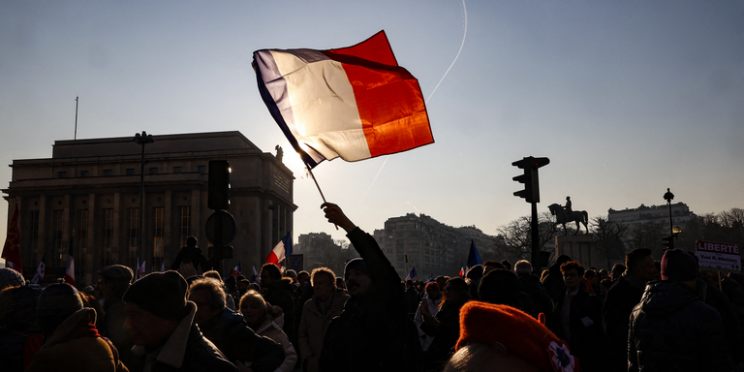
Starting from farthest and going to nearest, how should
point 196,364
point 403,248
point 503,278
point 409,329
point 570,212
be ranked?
point 403,248 → point 570,212 → point 503,278 → point 409,329 → point 196,364

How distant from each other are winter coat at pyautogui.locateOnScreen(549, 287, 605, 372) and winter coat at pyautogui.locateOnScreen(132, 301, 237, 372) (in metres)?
4.33

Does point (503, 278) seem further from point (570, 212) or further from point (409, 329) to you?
point (570, 212)

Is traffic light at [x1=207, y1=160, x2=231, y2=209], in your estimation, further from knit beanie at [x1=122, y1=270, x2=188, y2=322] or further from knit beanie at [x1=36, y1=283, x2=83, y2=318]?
knit beanie at [x1=122, y1=270, x2=188, y2=322]

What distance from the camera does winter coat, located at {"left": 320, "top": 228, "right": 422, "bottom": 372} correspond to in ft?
11.1

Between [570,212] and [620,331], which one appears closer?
[620,331]

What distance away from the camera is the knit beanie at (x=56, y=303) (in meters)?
3.23

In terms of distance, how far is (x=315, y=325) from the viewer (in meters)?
5.80

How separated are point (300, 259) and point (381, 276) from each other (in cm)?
1747

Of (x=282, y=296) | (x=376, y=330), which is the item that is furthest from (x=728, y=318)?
(x=282, y=296)

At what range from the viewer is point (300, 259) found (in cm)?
2047

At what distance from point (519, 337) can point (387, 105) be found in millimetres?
4218

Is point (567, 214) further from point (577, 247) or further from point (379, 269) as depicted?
point (379, 269)

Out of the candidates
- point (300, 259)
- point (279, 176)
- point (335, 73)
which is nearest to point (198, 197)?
point (279, 176)

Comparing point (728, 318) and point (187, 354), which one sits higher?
point (187, 354)
